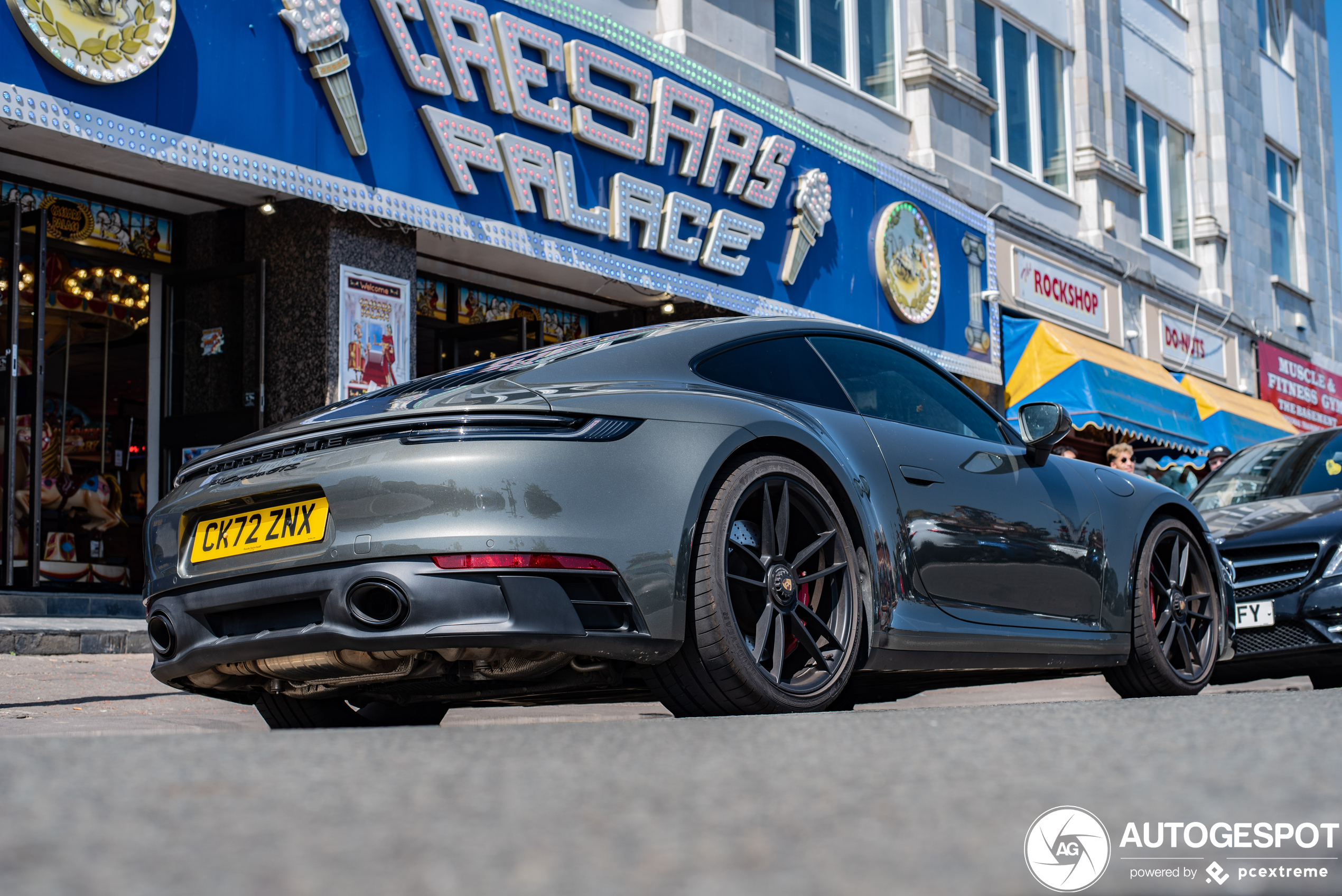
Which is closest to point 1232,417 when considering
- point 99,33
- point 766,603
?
point 99,33

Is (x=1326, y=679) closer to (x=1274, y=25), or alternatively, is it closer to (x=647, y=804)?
(x=647, y=804)

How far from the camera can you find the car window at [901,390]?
Answer: 171 inches

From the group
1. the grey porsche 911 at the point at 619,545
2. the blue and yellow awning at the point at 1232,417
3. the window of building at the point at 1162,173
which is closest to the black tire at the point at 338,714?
the grey porsche 911 at the point at 619,545

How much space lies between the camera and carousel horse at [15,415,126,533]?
10445 millimetres

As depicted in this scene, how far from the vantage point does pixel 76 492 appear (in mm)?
10578

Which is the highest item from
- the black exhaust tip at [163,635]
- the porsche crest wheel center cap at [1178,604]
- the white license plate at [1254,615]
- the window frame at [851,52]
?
the window frame at [851,52]

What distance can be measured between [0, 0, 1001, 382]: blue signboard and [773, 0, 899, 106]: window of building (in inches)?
54.4

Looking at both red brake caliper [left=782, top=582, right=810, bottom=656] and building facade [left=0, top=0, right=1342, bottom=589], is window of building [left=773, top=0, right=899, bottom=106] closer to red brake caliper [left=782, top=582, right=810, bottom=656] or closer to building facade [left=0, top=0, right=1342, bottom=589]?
building facade [left=0, top=0, right=1342, bottom=589]

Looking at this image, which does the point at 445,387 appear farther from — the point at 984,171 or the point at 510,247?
the point at 984,171

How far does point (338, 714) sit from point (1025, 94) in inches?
651

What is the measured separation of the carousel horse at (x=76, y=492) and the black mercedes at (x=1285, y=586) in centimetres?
830

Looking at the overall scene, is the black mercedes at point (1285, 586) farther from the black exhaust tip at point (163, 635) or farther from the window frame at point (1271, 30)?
the window frame at point (1271, 30)

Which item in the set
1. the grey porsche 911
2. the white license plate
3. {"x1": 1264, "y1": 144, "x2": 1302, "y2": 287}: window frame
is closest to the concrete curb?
the grey porsche 911

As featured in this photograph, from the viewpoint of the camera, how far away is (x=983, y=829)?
4.81ft
